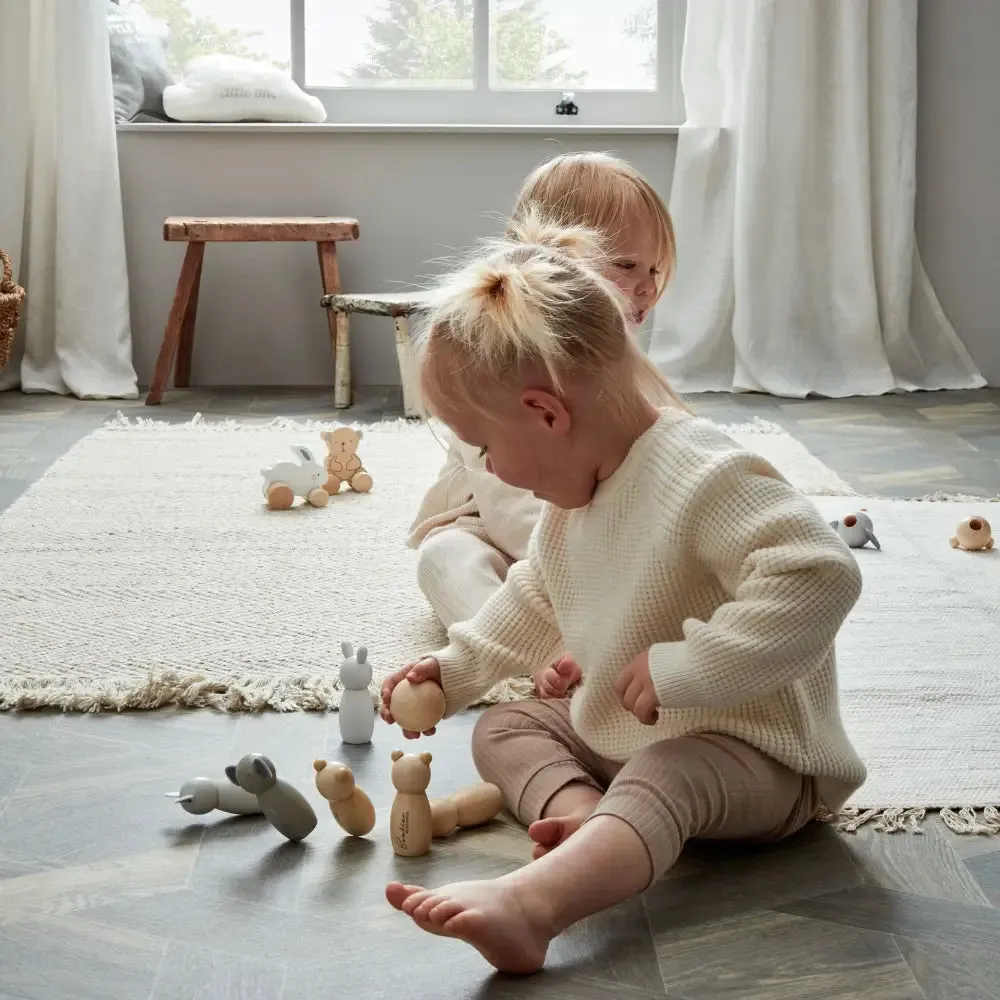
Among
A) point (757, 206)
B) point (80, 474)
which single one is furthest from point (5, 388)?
point (757, 206)

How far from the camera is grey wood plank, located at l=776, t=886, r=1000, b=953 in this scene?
979mm

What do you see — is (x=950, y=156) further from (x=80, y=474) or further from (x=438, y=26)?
(x=80, y=474)

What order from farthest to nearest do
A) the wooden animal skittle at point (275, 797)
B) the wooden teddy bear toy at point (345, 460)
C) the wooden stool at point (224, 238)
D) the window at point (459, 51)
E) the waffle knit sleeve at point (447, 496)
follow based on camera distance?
the window at point (459, 51) < the wooden stool at point (224, 238) < the wooden teddy bear toy at point (345, 460) < the waffle knit sleeve at point (447, 496) < the wooden animal skittle at point (275, 797)

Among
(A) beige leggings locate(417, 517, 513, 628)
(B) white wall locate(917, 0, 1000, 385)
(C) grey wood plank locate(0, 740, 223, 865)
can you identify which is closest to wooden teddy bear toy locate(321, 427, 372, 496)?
(A) beige leggings locate(417, 517, 513, 628)

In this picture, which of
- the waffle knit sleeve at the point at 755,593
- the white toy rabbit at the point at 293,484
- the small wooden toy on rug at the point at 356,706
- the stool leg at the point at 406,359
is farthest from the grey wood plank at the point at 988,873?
the stool leg at the point at 406,359

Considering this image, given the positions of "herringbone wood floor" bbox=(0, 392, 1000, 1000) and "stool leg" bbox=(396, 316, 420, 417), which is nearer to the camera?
"herringbone wood floor" bbox=(0, 392, 1000, 1000)

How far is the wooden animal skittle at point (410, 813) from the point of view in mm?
1093

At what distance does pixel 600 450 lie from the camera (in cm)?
107

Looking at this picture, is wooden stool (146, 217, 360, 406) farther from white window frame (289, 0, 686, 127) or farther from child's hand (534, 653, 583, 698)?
child's hand (534, 653, 583, 698)

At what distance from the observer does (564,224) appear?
1508 millimetres

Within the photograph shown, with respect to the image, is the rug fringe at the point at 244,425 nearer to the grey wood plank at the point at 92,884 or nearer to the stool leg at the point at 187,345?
the stool leg at the point at 187,345

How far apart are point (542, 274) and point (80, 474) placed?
5.34 ft

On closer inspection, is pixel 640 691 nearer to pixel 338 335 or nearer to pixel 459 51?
pixel 338 335

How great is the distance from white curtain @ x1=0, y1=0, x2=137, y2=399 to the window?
40 cm
